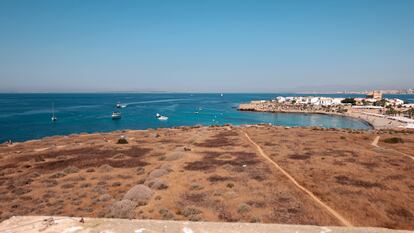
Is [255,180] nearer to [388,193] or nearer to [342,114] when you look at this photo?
[388,193]

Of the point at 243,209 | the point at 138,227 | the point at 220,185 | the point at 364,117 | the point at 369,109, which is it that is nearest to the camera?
the point at 138,227

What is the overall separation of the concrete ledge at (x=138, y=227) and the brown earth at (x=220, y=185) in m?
10.7

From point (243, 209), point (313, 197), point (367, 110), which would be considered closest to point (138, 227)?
point (243, 209)

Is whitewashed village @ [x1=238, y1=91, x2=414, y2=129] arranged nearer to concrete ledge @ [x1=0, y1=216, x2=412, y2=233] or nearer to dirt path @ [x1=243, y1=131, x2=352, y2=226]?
dirt path @ [x1=243, y1=131, x2=352, y2=226]

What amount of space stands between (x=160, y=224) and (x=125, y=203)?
13.2 metres

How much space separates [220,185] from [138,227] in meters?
17.4

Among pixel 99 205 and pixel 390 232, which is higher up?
pixel 390 232

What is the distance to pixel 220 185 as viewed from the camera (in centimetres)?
2330

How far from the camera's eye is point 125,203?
18.8 m

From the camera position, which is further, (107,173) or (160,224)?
(107,173)

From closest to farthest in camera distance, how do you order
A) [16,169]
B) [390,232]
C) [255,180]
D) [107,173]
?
[390,232]
[255,180]
[107,173]
[16,169]

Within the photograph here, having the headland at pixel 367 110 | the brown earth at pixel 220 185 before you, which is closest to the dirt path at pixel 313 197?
the brown earth at pixel 220 185

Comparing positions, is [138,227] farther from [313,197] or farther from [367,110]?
[367,110]

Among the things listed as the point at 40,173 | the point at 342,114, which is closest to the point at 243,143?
the point at 40,173
